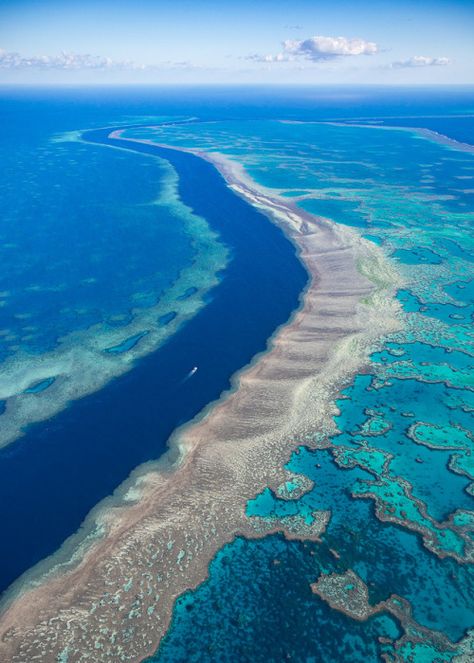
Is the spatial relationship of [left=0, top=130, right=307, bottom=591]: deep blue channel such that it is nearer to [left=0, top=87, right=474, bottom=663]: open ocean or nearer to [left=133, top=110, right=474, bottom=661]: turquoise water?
[left=0, top=87, right=474, bottom=663]: open ocean

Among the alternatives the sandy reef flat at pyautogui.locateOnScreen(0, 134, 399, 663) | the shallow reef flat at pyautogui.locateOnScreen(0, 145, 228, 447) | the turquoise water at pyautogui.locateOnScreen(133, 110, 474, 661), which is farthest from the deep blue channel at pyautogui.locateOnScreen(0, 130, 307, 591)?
the turquoise water at pyautogui.locateOnScreen(133, 110, 474, 661)

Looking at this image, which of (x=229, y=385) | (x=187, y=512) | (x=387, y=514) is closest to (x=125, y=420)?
(x=229, y=385)

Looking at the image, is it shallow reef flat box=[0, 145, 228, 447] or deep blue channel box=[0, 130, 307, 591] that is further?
shallow reef flat box=[0, 145, 228, 447]

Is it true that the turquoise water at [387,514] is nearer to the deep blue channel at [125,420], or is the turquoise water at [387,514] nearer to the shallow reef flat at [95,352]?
the deep blue channel at [125,420]

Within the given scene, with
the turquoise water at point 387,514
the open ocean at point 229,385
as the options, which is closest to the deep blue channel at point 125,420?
the open ocean at point 229,385

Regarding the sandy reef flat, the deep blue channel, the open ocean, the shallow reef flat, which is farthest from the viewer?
the shallow reef flat

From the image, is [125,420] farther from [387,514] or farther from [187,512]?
[387,514]

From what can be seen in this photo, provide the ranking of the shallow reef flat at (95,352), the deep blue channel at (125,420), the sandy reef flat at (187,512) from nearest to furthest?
the sandy reef flat at (187,512) < the deep blue channel at (125,420) < the shallow reef flat at (95,352)
